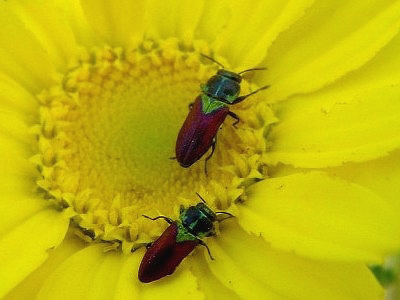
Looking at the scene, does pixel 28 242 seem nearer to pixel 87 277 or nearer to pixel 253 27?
pixel 87 277

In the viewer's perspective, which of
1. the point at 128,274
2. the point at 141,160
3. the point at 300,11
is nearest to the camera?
the point at 128,274

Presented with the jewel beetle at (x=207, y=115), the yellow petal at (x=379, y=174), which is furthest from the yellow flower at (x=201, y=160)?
the jewel beetle at (x=207, y=115)

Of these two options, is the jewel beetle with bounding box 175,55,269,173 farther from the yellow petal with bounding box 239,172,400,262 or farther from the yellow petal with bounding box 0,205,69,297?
the yellow petal with bounding box 0,205,69,297

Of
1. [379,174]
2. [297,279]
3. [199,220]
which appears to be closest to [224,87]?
[199,220]

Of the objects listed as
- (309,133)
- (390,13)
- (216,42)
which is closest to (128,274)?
(309,133)

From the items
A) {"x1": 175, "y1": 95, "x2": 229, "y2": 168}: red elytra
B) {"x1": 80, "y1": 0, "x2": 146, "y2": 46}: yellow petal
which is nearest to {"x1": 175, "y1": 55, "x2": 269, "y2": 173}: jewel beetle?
{"x1": 175, "y1": 95, "x2": 229, "y2": 168}: red elytra

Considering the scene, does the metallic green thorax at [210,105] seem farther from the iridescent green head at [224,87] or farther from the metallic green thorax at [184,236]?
the metallic green thorax at [184,236]

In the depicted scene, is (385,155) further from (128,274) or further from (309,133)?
(128,274)
